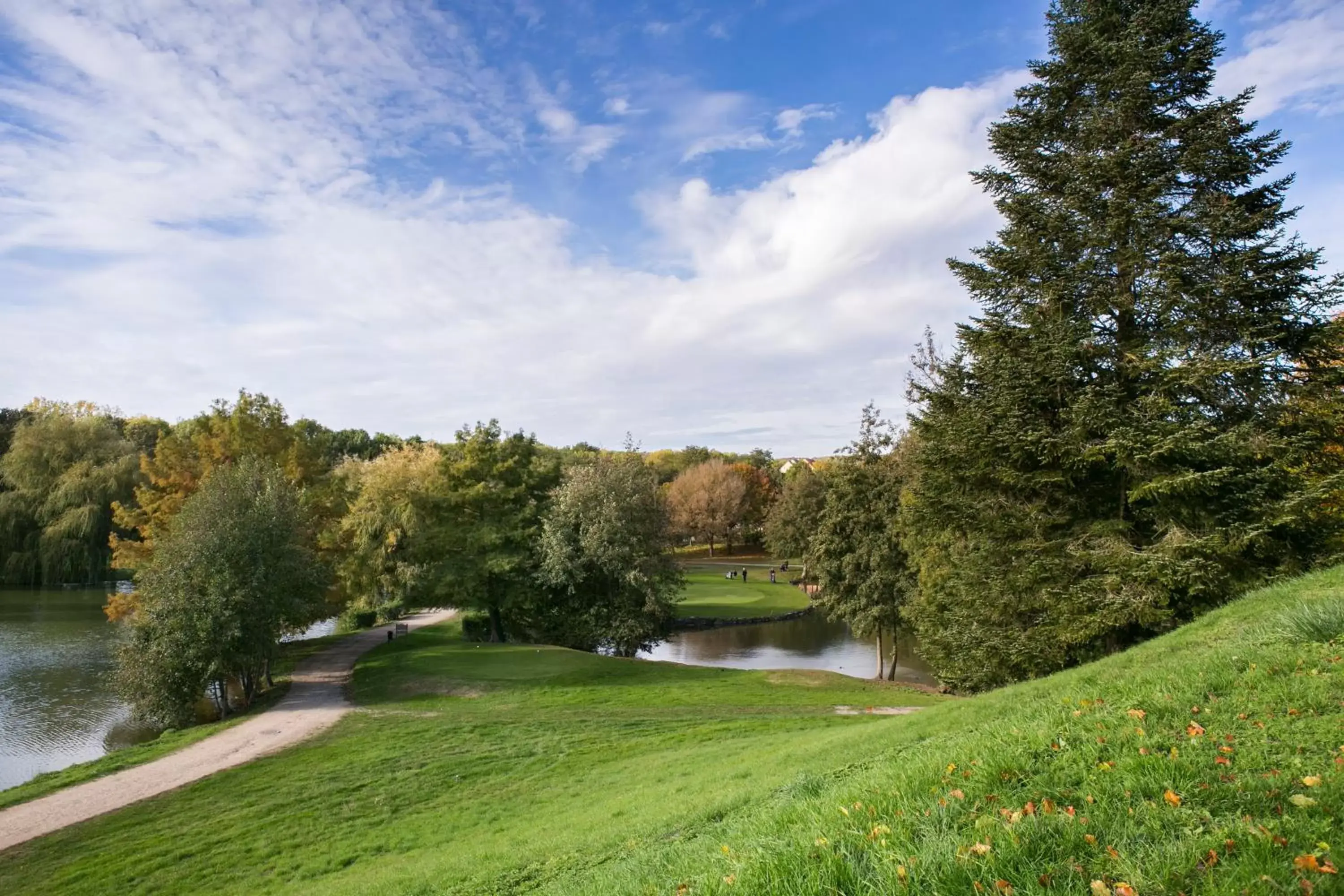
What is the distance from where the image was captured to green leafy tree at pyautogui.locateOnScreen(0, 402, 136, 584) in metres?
41.4

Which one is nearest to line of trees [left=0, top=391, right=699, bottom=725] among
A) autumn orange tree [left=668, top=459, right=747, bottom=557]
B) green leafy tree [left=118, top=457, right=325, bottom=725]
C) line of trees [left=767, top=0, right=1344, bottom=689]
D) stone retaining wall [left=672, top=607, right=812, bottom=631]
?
green leafy tree [left=118, top=457, right=325, bottom=725]

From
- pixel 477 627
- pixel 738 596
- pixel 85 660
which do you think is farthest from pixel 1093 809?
pixel 738 596

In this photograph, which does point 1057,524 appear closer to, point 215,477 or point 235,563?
point 235,563

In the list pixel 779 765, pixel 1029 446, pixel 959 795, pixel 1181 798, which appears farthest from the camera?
pixel 1029 446

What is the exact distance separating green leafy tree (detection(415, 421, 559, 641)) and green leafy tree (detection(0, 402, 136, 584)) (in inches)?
970

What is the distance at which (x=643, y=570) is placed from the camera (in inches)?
1170

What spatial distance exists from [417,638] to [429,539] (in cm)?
506

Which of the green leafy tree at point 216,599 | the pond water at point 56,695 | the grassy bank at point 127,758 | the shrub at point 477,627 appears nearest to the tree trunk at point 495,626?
the shrub at point 477,627

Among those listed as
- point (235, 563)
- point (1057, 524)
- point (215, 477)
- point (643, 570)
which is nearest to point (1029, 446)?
point (1057, 524)

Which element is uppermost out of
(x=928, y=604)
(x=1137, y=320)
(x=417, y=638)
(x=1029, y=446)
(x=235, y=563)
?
(x=1137, y=320)

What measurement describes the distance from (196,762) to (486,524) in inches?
641

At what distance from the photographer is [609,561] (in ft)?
96.0

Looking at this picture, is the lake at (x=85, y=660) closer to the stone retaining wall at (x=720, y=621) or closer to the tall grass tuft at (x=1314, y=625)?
the stone retaining wall at (x=720, y=621)

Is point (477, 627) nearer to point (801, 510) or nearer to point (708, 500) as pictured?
point (801, 510)
